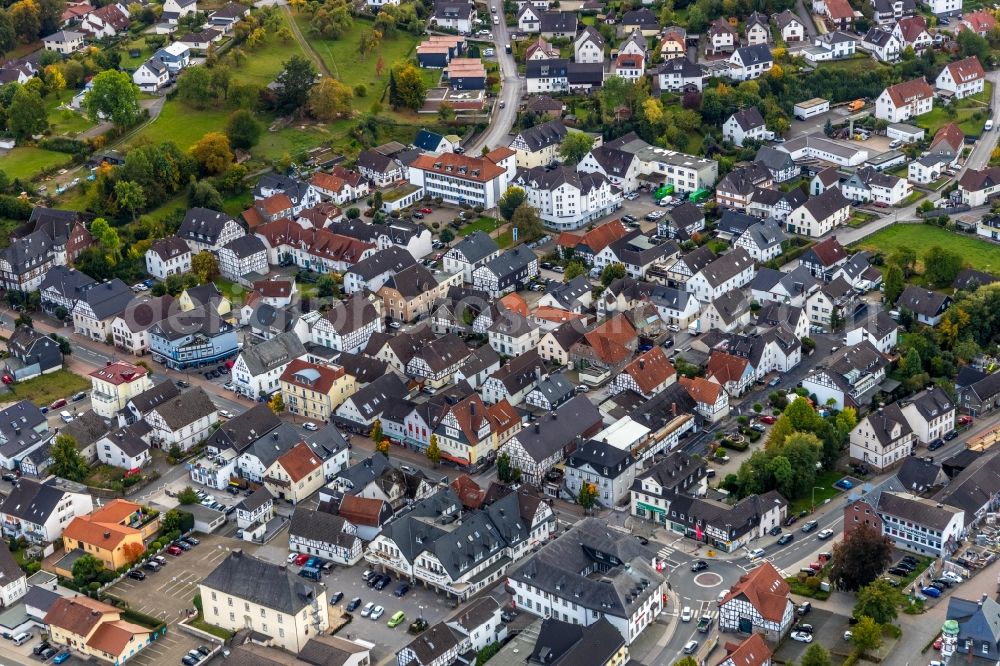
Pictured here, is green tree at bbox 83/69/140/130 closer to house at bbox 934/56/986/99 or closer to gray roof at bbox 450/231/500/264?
gray roof at bbox 450/231/500/264

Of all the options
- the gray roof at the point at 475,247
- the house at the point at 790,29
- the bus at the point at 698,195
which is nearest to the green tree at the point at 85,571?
the gray roof at the point at 475,247

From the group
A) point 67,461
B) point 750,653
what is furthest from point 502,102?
point 750,653

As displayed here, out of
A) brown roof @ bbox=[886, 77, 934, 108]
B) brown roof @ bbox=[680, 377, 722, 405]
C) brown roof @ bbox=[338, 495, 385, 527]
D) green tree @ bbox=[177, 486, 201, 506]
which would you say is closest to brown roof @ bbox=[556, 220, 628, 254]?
brown roof @ bbox=[680, 377, 722, 405]

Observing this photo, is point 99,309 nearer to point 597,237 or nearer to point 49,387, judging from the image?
point 49,387

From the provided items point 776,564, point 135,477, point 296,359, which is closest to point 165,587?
point 135,477

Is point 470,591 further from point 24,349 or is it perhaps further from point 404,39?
point 404,39

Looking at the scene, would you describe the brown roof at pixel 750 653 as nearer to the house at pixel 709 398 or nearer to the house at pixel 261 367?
the house at pixel 709 398
